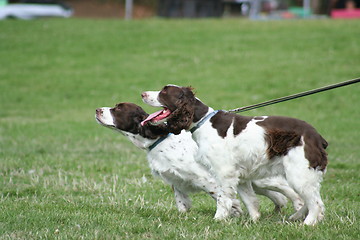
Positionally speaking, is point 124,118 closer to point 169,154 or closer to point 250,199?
point 169,154

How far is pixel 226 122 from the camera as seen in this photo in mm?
5844

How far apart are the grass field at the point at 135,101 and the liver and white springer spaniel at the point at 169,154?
31 centimetres

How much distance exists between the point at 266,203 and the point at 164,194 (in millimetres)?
1280

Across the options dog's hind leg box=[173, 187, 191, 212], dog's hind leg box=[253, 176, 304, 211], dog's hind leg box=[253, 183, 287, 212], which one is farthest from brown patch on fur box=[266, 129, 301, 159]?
dog's hind leg box=[173, 187, 191, 212]

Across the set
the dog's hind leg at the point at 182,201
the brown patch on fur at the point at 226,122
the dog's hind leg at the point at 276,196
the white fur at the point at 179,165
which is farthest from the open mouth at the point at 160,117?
the dog's hind leg at the point at 276,196

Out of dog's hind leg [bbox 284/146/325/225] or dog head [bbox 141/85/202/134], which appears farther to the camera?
dog head [bbox 141/85/202/134]

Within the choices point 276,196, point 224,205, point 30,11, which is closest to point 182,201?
point 224,205

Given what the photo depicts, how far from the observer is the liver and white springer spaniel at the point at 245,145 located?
5.50 metres

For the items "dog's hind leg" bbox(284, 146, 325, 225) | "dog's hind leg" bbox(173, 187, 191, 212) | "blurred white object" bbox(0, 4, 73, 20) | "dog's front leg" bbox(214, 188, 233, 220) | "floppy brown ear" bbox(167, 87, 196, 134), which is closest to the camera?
"dog's hind leg" bbox(284, 146, 325, 225)

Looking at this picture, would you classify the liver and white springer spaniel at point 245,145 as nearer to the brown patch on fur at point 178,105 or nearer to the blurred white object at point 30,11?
the brown patch on fur at point 178,105

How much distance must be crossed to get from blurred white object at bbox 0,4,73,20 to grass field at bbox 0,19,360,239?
411cm

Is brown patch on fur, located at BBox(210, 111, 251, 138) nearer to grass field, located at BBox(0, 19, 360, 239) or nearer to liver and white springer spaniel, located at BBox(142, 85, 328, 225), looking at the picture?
liver and white springer spaniel, located at BBox(142, 85, 328, 225)

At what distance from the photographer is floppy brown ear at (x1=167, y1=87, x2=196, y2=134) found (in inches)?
228

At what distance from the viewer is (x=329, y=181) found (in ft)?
28.5
